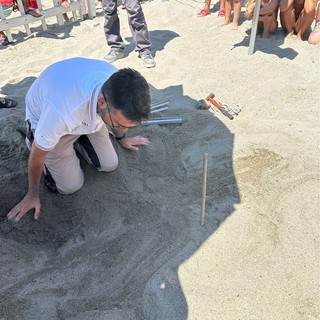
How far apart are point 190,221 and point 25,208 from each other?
111 cm

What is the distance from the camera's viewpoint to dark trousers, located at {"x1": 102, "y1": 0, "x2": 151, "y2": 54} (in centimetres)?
428

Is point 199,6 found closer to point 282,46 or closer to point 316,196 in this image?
point 282,46

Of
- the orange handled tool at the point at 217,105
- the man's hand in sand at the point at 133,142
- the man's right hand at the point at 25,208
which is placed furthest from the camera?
the orange handled tool at the point at 217,105

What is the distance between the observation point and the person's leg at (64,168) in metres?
2.62

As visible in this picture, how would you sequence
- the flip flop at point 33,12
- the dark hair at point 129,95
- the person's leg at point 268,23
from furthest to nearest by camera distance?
the flip flop at point 33,12
the person's leg at point 268,23
the dark hair at point 129,95

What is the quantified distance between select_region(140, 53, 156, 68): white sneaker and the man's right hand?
8.12 feet

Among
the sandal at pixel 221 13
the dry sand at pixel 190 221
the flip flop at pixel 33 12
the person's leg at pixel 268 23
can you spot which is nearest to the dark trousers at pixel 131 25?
the dry sand at pixel 190 221

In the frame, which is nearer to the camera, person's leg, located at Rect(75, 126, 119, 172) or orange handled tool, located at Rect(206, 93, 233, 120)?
person's leg, located at Rect(75, 126, 119, 172)

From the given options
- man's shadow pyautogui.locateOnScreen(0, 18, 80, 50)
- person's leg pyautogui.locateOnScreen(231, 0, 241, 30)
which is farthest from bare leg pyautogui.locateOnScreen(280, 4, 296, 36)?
man's shadow pyautogui.locateOnScreen(0, 18, 80, 50)

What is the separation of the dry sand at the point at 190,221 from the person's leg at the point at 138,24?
732 mm

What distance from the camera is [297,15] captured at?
4.71 m

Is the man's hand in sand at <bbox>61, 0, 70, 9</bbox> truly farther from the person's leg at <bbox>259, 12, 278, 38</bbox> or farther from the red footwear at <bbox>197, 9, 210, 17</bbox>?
the person's leg at <bbox>259, 12, 278, 38</bbox>

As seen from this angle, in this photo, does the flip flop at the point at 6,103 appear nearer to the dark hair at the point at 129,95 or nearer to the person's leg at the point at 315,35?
the dark hair at the point at 129,95

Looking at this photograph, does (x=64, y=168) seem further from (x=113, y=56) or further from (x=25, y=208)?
(x=113, y=56)
